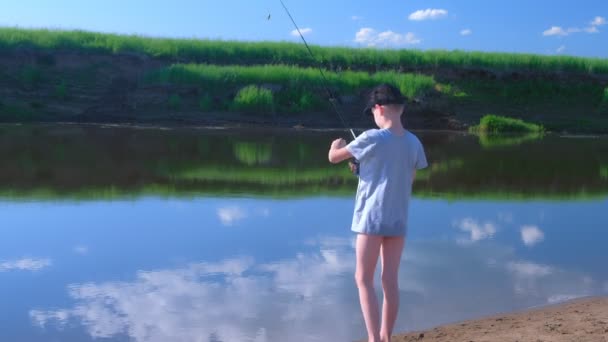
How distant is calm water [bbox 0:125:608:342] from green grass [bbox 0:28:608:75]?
13.4 meters

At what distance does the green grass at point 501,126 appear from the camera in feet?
82.1

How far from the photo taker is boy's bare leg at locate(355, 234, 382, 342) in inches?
171

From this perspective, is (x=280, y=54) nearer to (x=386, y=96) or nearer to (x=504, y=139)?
(x=504, y=139)

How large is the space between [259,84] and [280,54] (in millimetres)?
4593

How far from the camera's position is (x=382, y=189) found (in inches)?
169

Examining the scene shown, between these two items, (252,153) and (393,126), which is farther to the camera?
(252,153)

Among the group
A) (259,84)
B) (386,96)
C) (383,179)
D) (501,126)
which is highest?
(386,96)

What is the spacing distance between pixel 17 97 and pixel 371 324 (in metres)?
21.3

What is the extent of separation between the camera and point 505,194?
453 inches

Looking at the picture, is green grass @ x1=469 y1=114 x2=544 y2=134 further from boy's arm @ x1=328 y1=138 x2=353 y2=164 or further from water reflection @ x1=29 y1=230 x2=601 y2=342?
boy's arm @ x1=328 y1=138 x2=353 y2=164

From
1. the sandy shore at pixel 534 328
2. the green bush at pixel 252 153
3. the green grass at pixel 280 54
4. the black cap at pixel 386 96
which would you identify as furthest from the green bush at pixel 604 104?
the black cap at pixel 386 96

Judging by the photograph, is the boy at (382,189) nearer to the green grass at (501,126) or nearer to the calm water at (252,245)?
the calm water at (252,245)

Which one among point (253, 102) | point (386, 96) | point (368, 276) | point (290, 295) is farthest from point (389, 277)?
point (253, 102)

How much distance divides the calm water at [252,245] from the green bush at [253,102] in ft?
32.3
